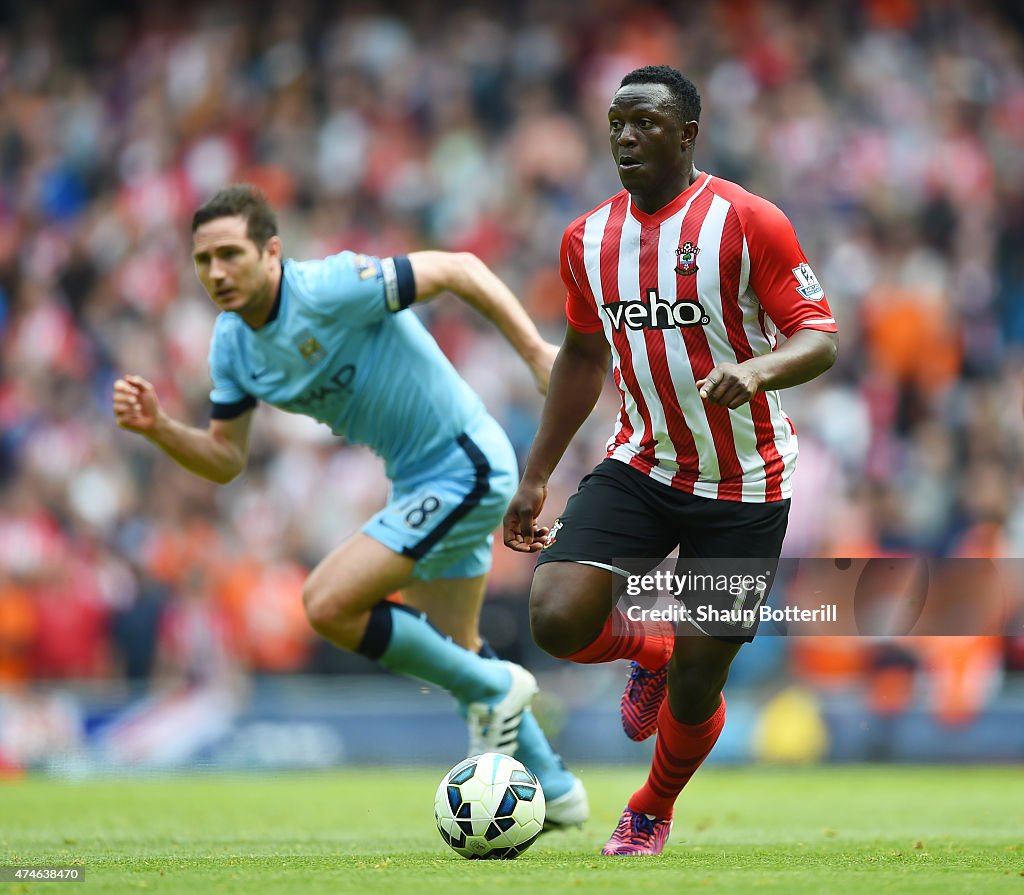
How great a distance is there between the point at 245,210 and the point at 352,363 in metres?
0.78

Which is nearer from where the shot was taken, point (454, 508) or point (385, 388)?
point (454, 508)

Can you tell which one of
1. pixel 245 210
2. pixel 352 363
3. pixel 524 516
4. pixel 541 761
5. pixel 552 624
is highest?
pixel 245 210

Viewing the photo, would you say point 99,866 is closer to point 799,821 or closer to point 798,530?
point 799,821

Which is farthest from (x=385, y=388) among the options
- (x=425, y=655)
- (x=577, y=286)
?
(x=577, y=286)

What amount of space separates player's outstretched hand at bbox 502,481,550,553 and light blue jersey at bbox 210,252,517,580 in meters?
1.04

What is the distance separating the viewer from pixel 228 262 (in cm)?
666

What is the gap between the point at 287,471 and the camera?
13.9 m

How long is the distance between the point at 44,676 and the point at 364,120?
261 inches

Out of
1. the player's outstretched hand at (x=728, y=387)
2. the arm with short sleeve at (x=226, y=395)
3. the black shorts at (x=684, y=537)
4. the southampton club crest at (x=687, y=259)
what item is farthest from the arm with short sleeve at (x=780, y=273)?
the arm with short sleeve at (x=226, y=395)

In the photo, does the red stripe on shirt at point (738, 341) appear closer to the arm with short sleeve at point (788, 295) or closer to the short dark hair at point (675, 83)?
the arm with short sleeve at point (788, 295)

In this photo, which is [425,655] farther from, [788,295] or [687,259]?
[788,295]

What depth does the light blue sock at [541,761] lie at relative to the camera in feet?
21.9

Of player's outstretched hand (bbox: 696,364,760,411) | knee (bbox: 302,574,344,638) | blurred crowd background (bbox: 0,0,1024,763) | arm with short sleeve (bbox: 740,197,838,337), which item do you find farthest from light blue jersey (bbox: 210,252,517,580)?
blurred crowd background (bbox: 0,0,1024,763)

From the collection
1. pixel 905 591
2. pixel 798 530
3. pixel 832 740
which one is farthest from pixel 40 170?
pixel 905 591
